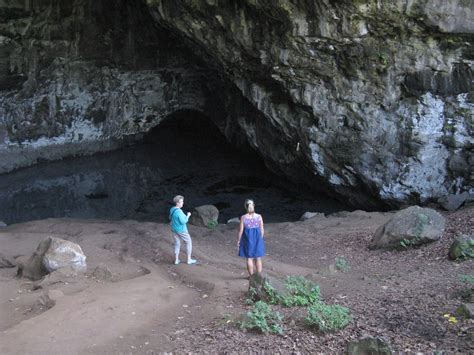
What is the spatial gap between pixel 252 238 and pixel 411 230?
334 cm

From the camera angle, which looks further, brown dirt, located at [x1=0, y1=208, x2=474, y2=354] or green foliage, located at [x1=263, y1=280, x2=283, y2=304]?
green foliage, located at [x1=263, y1=280, x2=283, y2=304]

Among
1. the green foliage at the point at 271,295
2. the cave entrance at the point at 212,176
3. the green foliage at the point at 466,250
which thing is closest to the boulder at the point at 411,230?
the green foliage at the point at 466,250

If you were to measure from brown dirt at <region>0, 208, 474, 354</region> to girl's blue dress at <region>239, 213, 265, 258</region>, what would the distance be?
0.48 m

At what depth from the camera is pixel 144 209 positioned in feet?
57.0

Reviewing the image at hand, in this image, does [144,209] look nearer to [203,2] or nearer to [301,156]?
[301,156]

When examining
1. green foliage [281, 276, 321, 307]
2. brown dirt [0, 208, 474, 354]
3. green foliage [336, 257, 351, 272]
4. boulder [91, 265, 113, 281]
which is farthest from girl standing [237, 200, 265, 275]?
boulder [91, 265, 113, 281]

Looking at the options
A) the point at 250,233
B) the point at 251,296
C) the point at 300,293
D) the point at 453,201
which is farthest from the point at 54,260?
the point at 453,201

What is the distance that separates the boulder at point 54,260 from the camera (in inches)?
316

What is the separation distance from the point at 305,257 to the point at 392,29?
6.16 metres

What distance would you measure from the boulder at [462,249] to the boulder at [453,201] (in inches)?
183

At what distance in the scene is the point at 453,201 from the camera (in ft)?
41.9

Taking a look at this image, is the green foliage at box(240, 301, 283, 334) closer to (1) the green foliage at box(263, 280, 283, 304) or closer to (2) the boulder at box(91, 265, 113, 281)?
(1) the green foliage at box(263, 280, 283, 304)

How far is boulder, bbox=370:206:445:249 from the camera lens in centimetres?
917

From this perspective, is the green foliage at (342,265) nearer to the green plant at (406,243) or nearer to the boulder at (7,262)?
the green plant at (406,243)
